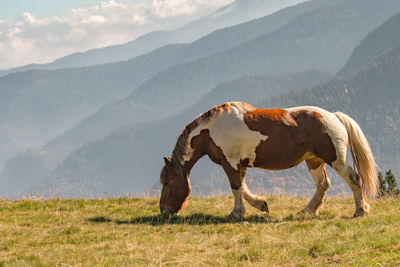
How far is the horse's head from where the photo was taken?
Result: 450 inches

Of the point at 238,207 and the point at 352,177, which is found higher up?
the point at 352,177

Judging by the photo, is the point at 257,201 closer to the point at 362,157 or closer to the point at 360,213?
the point at 360,213

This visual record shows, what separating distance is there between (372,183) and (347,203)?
200 centimetres

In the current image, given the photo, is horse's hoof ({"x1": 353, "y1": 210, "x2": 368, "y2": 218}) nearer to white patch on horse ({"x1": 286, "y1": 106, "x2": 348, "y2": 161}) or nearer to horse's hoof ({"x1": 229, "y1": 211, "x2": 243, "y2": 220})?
white patch on horse ({"x1": 286, "y1": 106, "x2": 348, "y2": 161})

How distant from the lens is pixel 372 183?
10.4 m

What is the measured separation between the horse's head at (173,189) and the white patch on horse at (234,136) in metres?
1.49

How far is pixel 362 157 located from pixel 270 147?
2.31 metres

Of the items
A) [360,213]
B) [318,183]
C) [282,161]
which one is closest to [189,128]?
[282,161]

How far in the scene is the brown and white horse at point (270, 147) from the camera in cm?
1008

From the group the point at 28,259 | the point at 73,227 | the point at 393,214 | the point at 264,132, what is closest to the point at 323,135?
the point at 264,132

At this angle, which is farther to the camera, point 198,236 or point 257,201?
point 257,201

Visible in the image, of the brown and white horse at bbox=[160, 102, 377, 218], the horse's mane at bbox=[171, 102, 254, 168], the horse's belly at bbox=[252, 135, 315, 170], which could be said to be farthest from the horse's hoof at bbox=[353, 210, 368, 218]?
the horse's mane at bbox=[171, 102, 254, 168]

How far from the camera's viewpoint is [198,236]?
28.7 feet

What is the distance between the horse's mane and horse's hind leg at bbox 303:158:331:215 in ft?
7.41
